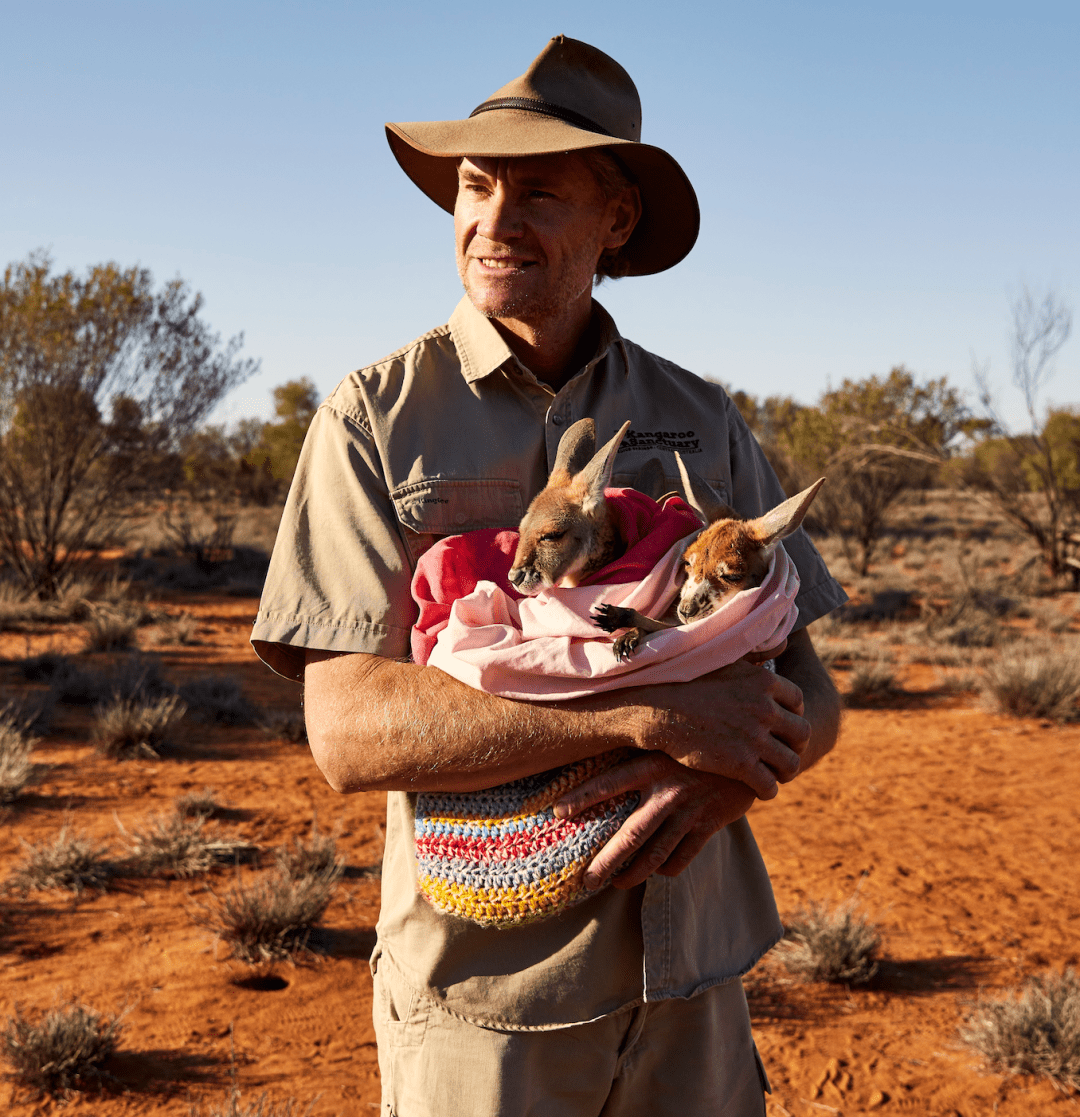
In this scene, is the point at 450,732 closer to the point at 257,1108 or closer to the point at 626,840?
the point at 626,840

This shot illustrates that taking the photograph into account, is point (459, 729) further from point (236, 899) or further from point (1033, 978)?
point (1033, 978)

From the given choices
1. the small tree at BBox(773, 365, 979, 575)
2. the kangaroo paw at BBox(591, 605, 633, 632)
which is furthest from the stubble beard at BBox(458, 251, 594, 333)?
the small tree at BBox(773, 365, 979, 575)

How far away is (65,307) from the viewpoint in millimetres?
15727

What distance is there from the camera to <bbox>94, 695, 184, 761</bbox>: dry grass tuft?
9.37 meters

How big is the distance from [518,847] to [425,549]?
0.74 m

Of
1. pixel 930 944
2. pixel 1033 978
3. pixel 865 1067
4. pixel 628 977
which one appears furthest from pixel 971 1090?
pixel 628 977

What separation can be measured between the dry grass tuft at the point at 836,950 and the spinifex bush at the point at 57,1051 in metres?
4.25

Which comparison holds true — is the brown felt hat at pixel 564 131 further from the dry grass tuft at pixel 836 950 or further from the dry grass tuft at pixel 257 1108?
the dry grass tuft at pixel 836 950

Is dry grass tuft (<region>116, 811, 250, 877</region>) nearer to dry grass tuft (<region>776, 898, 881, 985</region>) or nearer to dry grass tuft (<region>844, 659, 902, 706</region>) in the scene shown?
dry grass tuft (<region>776, 898, 881, 985</region>)

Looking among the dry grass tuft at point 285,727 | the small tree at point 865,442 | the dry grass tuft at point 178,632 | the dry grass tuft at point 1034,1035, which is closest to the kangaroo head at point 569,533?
the dry grass tuft at point 1034,1035

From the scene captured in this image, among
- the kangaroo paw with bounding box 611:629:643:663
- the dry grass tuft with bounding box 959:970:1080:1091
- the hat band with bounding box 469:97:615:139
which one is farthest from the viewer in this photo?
the dry grass tuft with bounding box 959:970:1080:1091

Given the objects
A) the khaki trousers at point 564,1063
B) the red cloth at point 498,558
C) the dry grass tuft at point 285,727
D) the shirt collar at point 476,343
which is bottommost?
the dry grass tuft at point 285,727

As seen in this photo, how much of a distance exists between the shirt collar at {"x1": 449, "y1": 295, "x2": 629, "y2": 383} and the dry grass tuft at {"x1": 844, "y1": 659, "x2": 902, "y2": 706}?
11.8 m

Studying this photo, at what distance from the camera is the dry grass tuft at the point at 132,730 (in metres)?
9.37
